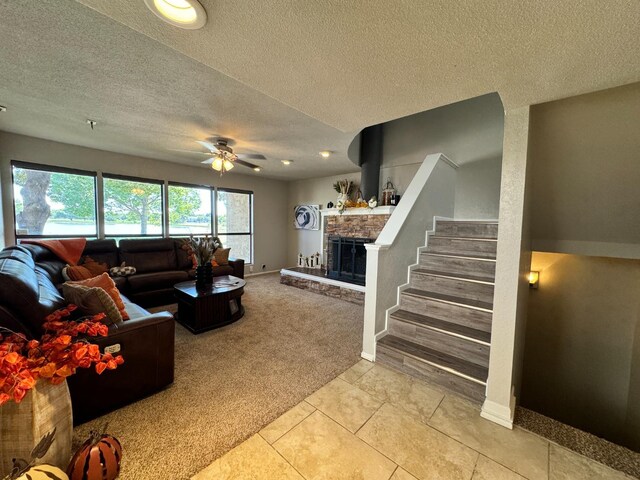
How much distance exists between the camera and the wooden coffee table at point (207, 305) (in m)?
3.00

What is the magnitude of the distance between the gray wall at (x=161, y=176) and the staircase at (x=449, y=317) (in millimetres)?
4453

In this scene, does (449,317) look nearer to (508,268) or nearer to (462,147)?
(508,268)

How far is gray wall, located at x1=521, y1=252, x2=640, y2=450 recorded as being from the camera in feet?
9.33

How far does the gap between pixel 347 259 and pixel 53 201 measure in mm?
4884

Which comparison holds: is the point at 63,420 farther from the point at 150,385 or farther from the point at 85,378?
the point at 150,385

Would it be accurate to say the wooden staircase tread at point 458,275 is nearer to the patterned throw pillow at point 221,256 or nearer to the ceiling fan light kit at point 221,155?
the ceiling fan light kit at point 221,155

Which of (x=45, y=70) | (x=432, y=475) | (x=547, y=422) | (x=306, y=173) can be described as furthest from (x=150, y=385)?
(x=306, y=173)

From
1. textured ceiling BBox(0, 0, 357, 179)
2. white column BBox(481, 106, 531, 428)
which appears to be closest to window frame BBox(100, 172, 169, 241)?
textured ceiling BBox(0, 0, 357, 179)

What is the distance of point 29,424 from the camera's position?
1.12 metres

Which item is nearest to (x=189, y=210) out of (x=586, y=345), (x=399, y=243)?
(x=399, y=243)

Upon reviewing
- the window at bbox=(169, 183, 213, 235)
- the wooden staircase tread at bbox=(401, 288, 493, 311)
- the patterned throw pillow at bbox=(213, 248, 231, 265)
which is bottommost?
the wooden staircase tread at bbox=(401, 288, 493, 311)

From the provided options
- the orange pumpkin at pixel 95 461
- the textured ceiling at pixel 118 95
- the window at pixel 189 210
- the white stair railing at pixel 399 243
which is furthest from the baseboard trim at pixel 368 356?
the window at pixel 189 210

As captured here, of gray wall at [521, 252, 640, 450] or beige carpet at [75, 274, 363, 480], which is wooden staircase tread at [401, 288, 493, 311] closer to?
beige carpet at [75, 274, 363, 480]

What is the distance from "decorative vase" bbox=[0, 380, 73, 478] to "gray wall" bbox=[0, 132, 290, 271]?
3.84 metres
